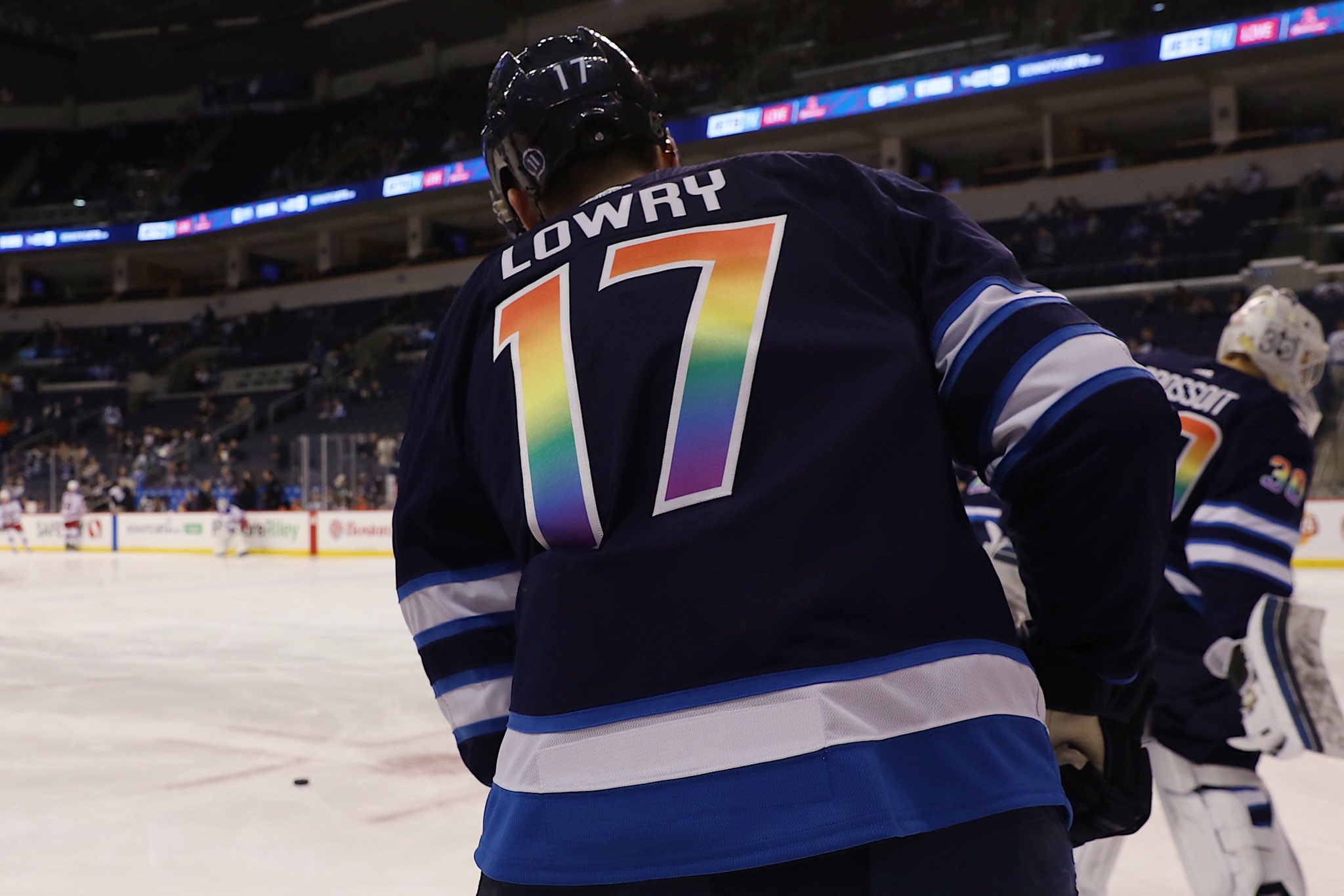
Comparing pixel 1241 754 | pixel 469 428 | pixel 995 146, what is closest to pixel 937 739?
pixel 469 428

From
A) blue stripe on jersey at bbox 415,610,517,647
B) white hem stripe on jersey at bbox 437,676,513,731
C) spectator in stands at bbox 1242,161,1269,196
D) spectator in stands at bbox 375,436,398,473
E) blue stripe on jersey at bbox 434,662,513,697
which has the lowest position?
spectator in stands at bbox 375,436,398,473

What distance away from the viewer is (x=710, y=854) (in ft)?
2.81

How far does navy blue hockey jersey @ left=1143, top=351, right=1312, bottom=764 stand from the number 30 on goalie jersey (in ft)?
5.09

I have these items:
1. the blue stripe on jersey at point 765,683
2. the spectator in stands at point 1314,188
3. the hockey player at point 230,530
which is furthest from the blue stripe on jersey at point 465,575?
the spectator in stands at point 1314,188

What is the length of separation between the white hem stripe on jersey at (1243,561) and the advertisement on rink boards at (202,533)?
15307 mm

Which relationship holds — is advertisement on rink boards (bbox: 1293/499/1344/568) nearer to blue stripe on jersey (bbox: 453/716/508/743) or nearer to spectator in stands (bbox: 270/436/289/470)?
blue stripe on jersey (bbox: 453/716/508/743)

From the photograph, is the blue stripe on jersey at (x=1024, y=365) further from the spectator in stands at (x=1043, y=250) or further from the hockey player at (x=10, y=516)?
the hockey player at (x=10, y=516)

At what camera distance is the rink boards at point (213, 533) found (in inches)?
612

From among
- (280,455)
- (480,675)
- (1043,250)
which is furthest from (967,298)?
(280,455)

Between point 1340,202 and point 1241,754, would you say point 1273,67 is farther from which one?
point 1241,754

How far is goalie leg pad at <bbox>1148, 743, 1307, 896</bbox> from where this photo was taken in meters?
2.23

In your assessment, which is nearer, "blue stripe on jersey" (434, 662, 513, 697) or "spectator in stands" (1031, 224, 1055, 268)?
"blue stripe on jersey" (434, 662, 513, 697)

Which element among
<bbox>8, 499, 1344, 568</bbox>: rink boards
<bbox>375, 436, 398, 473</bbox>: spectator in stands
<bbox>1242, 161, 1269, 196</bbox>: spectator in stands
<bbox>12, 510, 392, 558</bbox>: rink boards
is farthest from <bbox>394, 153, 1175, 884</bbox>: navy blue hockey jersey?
<bbox>1242, 161, 1269, 196</bbox>: spectator in stands

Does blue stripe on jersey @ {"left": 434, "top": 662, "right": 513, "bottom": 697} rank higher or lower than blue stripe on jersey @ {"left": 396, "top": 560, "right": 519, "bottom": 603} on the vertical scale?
lower
